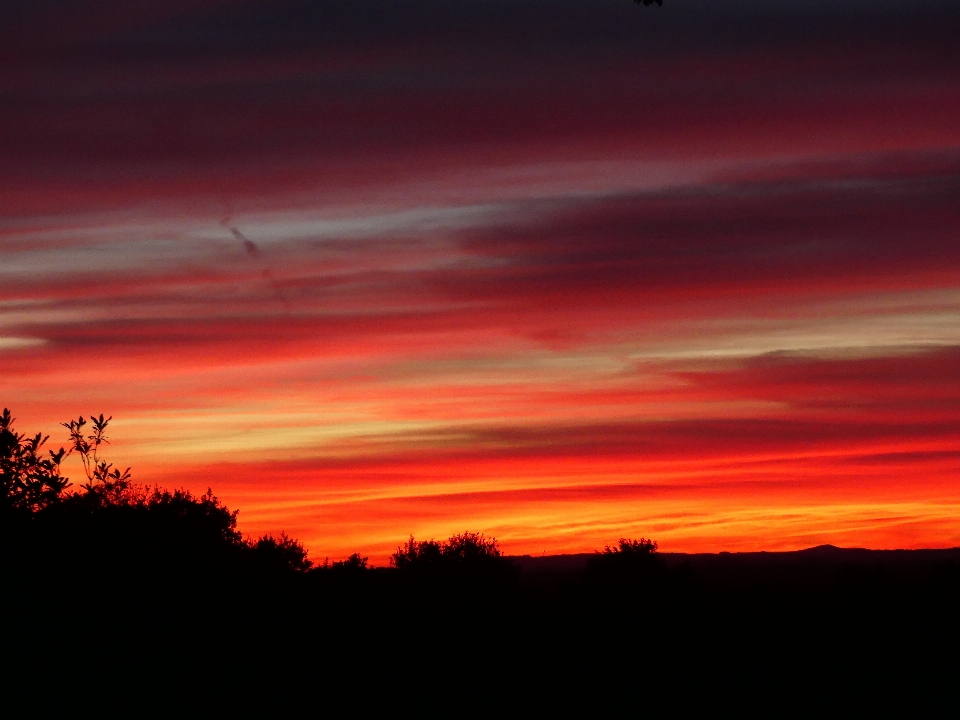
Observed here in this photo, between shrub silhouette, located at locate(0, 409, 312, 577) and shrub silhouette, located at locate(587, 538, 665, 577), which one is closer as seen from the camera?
shrub silhouette, located at locate(0, 409, 312, 577)

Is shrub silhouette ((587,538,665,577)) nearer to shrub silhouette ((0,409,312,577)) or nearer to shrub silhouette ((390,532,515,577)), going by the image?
shrub silhouette ((390,532,515,577))

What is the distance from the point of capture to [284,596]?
138 ft

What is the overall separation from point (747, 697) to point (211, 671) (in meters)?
18.9

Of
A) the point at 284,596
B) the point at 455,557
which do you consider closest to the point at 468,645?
the point at 284,596

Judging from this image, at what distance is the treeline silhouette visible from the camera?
109 feet

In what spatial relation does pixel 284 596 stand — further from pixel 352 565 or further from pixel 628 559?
pixel 628 559

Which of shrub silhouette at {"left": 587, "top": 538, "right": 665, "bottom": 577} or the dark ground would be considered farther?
shrub silhouette at {"left": 587, "top": 538, "right": 665, "bottom": 577}

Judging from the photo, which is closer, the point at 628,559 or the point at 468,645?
the point at 468,645

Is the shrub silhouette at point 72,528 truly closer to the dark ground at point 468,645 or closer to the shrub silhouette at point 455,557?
the dark ground at point 468,645

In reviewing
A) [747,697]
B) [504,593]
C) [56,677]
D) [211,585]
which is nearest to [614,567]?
[504,593]

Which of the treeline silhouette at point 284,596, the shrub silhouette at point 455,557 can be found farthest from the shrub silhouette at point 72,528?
the shrub silhouette at point 455,557

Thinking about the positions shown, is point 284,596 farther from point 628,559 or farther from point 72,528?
point 628,559

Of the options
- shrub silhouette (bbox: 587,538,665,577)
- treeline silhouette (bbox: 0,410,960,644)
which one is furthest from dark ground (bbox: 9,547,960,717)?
shrub silhouette (bbox: 587,538,665,577)

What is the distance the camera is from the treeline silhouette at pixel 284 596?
109ft
